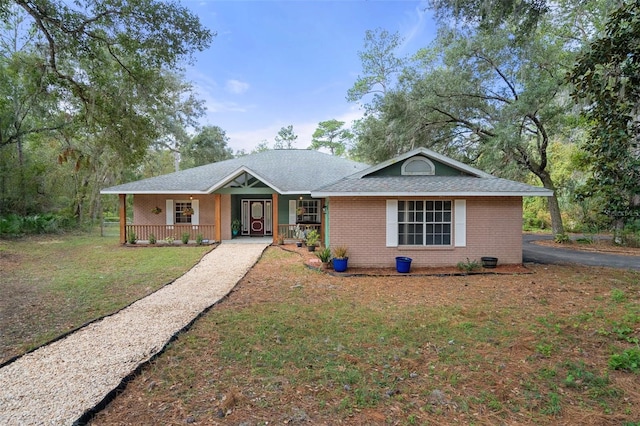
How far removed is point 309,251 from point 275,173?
660 cm

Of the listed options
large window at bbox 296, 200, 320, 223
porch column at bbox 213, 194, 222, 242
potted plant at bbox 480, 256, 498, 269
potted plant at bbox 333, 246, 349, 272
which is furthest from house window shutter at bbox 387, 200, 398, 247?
porch column at bbox 213, 194, 222, 242

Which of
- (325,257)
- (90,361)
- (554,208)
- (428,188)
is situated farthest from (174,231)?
(554,208)

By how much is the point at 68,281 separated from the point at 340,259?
286 inches

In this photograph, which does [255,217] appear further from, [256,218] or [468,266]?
[468,266]

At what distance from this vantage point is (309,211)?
676 inches

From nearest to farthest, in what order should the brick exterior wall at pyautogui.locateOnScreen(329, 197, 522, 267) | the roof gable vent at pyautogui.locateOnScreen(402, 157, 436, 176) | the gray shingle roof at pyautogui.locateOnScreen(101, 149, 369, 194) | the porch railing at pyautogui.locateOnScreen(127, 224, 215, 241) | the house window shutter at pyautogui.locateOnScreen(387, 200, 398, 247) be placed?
the house window shutter at pyautogui.locateOnScreen(387, 200, 398, 247), the brick exterior wall at pyautogui.locateOnScreen(329, 197, 522, 267), the roof gable vent at pyautogui.locateOnScreen(402, 157, 436, 176), the gray shingle roof at pyautogui.locateOnScreen(101, 149, 369, 194), the porch railing at pyautogui.locateOnScreen(127, 224, 215, 241)

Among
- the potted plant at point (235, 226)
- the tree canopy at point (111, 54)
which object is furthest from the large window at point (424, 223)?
the potted plant at point (235, 226)

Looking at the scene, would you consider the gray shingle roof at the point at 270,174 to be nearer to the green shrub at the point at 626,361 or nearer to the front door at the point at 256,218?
the front door at the point at 256,218

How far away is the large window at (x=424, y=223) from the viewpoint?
33.1 ft

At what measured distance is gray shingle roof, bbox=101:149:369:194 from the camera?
15.0 meters

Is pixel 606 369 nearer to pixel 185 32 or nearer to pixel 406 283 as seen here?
pixel 406 283

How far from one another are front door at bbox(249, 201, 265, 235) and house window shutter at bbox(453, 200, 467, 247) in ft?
35.9

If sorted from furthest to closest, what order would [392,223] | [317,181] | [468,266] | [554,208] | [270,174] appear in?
[270,174], [317,181], [554,208], [392,223], [468,266]

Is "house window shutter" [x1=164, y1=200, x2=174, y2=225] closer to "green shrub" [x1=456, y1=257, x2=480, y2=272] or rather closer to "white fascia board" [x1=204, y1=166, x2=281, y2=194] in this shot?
"white fascia board" [x1=204, y1=166, x2=281, y2=194]
